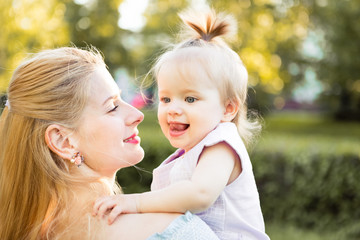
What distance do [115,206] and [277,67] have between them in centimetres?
1542

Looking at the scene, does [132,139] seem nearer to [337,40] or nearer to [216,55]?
[216,55]

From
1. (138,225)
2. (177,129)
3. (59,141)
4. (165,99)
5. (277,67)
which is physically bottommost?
(138,225)

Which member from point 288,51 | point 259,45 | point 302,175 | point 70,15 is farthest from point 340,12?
point 302,175

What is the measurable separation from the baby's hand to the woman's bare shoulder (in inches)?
1.1

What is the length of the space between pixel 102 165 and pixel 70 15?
2008 cm

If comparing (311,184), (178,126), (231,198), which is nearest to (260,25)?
(311,184)

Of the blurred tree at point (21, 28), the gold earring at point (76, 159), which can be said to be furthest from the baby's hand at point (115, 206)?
the blurred tree at point (21, 28)

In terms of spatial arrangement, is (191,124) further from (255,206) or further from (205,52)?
(255,206)

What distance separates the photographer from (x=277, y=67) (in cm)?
1667

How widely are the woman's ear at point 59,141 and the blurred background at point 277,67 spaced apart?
1.81 feet

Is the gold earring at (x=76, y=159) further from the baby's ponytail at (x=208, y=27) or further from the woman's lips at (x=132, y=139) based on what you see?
the baby's ponytail at (x=208, y=27)

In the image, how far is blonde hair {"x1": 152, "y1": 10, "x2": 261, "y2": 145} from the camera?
81.7 inches

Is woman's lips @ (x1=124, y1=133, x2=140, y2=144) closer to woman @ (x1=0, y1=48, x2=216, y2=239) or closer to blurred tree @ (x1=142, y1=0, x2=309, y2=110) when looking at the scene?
woman @ (x1=0, y1=48, x2=216, y2=239)

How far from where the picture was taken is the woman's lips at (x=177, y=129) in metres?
2.08
